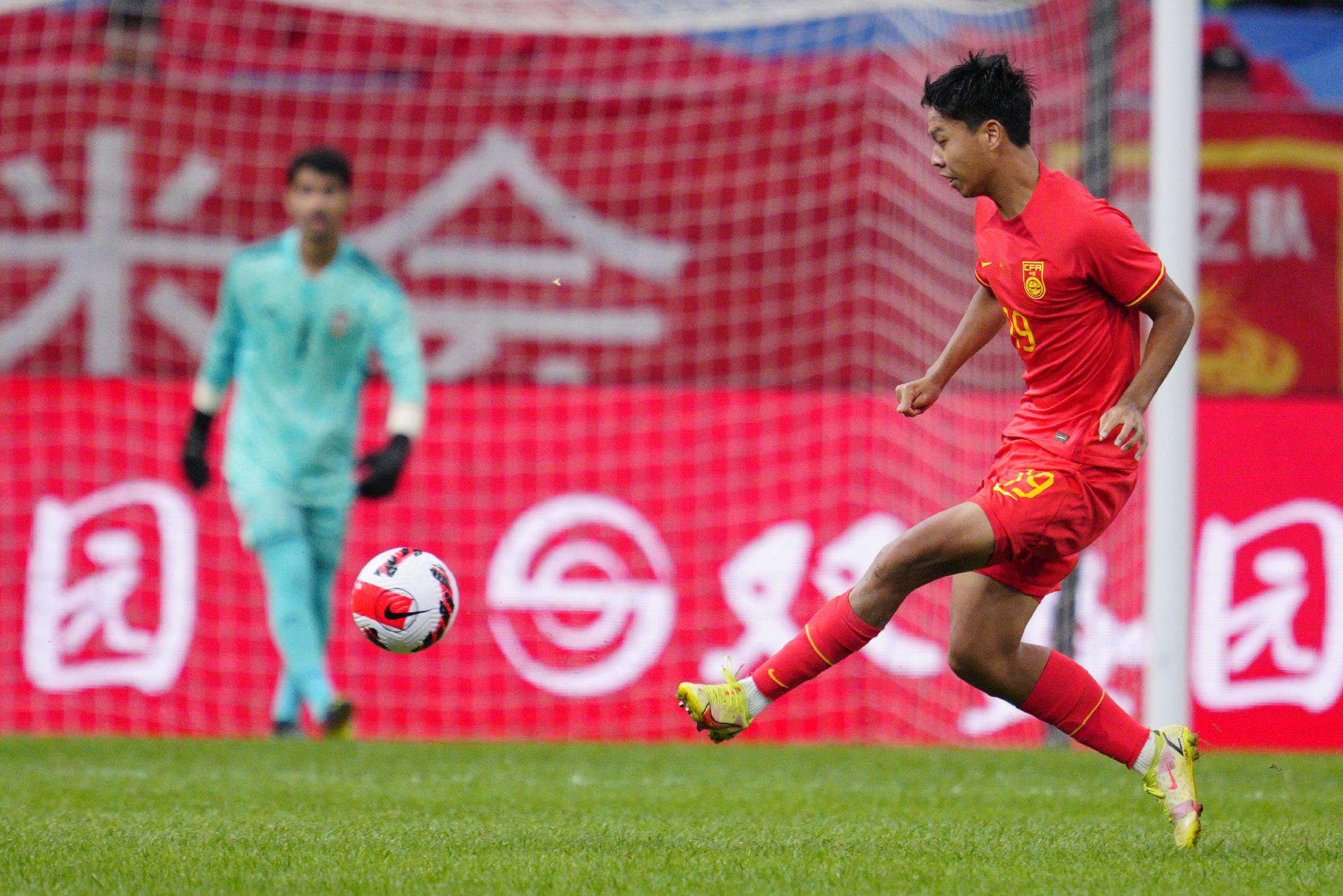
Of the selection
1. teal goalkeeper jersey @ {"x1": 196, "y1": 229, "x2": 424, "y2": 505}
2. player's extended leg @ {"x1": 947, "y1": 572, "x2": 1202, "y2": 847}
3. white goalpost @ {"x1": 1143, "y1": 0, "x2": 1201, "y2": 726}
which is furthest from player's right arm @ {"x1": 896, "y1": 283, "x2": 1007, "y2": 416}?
teal goalkeeper jersey @ {"x1": 196, "y1": 229, "x2": 424, "y2": 505}

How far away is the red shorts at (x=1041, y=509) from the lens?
4082 millimetres

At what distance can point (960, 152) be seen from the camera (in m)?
4.26

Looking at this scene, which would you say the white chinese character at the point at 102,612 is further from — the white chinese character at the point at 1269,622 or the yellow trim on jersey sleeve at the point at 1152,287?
the yellow trim on jersey sleeve at the point at 1152,287

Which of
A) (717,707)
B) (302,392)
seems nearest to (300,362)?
(302,392)

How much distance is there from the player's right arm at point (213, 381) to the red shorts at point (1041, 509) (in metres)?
3.80

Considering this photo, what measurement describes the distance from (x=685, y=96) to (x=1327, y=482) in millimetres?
3931

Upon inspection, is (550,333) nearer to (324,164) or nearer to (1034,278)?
(324,164)

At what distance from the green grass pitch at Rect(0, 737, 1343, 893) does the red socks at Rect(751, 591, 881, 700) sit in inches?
15.1

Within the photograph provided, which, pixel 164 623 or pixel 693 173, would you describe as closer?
pixel 164 623

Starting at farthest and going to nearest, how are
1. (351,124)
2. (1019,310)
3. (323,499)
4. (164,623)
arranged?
(351,124) < (164,623) < (323,499) < (1019,310)

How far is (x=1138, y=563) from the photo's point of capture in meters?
8.34

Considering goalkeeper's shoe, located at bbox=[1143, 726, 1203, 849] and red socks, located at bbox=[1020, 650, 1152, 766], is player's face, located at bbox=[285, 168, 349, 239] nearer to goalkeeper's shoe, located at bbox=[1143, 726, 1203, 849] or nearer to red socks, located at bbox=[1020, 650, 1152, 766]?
red socks, located at bbox=[1020, 650, 1152, 766]

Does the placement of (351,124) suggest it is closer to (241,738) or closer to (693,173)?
(693,173)

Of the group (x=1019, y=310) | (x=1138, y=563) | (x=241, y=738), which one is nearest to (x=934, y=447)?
(x=1138, y=563)
